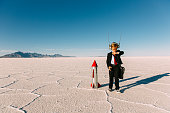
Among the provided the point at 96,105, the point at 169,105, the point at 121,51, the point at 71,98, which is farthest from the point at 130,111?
the point at 121,51

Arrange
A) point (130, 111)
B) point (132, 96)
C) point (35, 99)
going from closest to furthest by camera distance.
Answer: point (130, 111), point (35, 99), point (132, 96)

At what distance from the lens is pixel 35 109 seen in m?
1.56

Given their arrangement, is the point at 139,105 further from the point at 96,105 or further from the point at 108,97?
the point at 96,105

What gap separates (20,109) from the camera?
5.15ft

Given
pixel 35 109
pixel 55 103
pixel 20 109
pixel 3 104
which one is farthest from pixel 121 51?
pixel 3 104

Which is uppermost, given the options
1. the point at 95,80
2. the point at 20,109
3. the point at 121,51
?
the point at 121,51

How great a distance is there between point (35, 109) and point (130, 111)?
1.41 m

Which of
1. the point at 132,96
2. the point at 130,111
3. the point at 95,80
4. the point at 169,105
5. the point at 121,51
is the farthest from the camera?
the point at 95,80

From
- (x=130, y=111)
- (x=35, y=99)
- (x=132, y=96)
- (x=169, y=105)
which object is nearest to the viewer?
(x=130, y=111)

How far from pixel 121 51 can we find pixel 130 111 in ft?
3.81

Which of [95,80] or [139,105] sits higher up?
[95,80]

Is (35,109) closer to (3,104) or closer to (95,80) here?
(3,104)

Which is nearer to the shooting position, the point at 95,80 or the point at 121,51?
the point at 121,51

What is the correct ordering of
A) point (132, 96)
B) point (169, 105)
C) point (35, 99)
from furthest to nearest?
point (132, 96) < point (35, 99) < point (169, 105)
